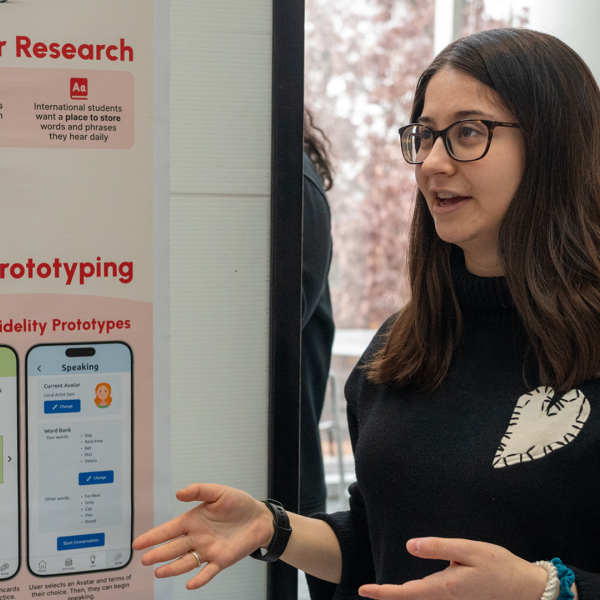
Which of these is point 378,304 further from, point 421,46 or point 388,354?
point 388,354

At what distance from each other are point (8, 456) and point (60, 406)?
0.29ft

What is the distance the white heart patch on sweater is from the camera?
3.31 ft

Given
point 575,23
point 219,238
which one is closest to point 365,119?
point 575,23

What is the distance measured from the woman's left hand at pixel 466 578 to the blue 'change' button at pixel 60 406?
0.44 m

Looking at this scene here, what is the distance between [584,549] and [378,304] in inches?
115

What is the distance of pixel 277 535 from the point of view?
102cm

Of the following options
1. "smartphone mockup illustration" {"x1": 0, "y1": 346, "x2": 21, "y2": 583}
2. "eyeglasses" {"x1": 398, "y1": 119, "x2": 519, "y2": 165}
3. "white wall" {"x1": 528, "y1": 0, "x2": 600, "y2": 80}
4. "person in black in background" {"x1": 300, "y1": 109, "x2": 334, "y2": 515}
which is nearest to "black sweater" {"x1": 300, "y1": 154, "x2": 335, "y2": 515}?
"person in black in background" {"x1": 300, "y1": 109, "x2": 334, "y2": 515}

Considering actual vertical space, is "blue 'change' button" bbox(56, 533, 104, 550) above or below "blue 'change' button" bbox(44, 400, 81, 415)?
below

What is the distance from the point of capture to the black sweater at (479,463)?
39.3 inches

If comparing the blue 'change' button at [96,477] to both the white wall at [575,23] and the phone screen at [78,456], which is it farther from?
the white wall at [575,23]

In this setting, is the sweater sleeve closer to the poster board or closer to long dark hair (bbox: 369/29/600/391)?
long dark hair (bbox: 369/29/600/391)

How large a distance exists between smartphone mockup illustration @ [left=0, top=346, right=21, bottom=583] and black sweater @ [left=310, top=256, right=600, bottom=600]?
57cm

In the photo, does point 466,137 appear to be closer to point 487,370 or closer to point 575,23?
point 487,370

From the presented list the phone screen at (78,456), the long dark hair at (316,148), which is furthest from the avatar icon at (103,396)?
the long dark hair at (316,148)
